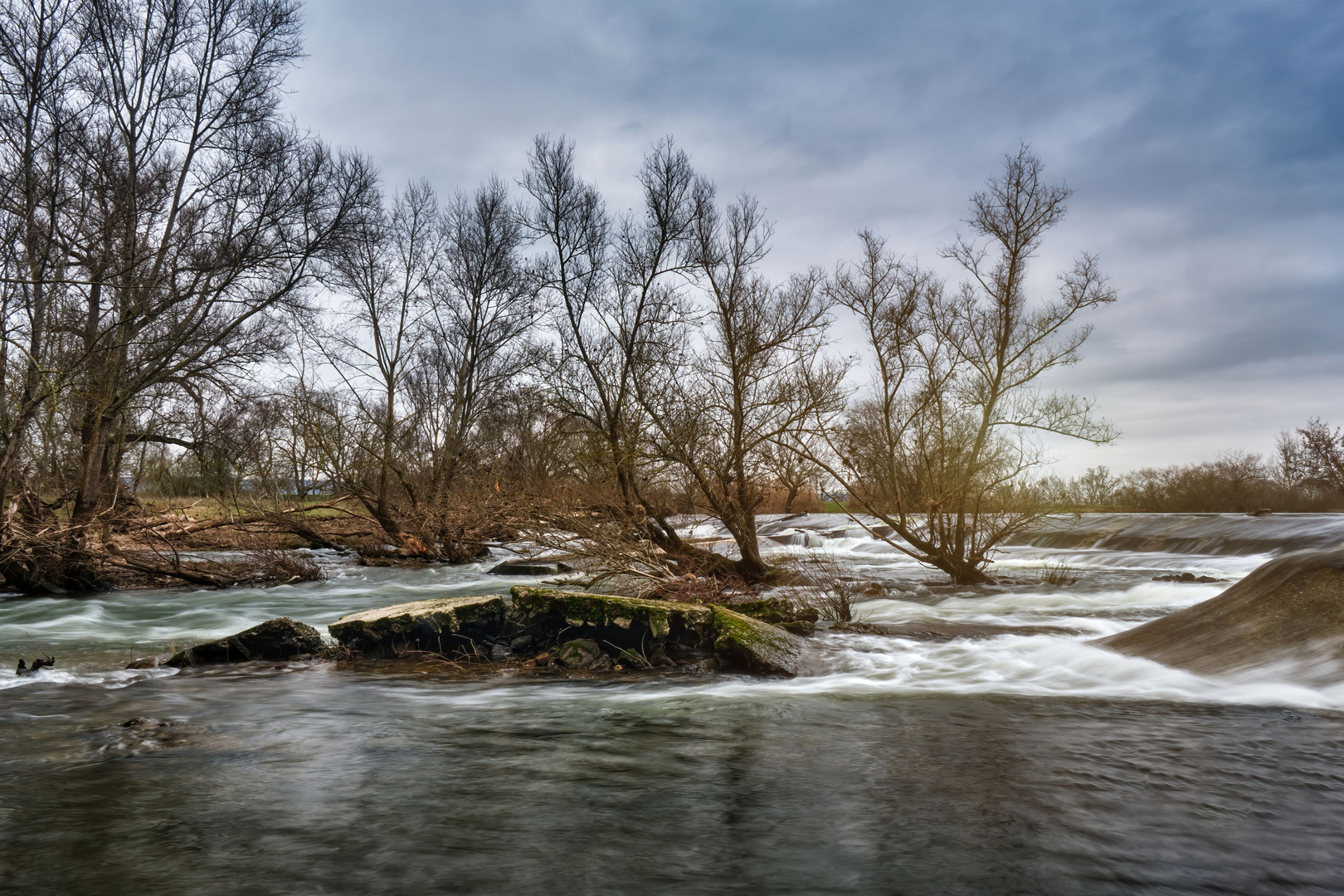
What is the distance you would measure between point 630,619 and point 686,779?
Result: 3.53 m

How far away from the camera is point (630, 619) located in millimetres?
8367

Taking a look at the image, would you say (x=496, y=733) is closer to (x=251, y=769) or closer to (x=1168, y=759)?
(x=251, y=769)

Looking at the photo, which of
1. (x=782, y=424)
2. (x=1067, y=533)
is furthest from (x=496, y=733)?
(x=1067, y=533)

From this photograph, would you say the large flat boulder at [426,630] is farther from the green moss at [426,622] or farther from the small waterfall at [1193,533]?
the small waterfall at [1193,533]

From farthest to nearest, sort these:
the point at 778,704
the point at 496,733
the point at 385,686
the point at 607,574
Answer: the point at 607,574, the point at 385,686, the point at 778,704, the point at 496,733

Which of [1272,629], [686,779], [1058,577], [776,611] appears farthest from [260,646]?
[1058,577]

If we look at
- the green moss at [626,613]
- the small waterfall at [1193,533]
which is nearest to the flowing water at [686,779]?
the green moss at [626,613]

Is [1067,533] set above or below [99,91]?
below

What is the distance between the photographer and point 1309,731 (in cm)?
529

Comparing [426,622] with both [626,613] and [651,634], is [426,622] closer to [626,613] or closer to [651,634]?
[626,613]

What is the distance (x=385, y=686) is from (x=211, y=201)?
1231 cm

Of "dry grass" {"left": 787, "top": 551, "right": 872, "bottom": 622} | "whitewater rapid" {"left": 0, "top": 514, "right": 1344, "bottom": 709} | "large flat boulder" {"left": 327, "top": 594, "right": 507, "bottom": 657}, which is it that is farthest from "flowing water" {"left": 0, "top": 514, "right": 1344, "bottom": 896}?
"dry grass" {"left": 787, "top": 551, "right": 872, "bottom": 622}

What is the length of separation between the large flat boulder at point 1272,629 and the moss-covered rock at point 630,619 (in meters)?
4.31

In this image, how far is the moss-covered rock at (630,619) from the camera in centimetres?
832
